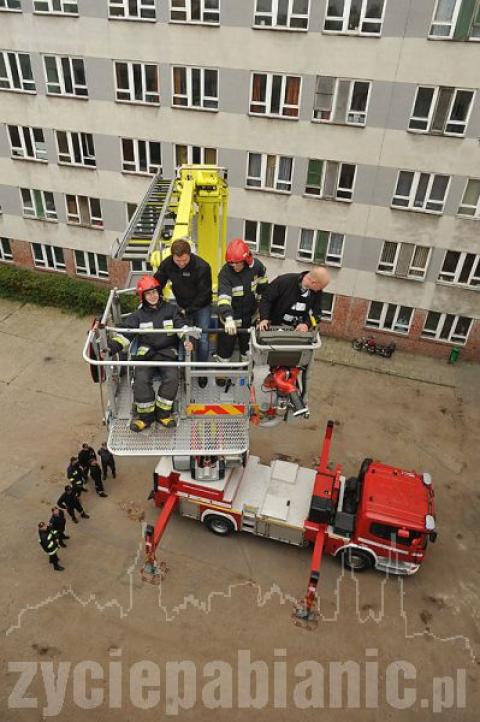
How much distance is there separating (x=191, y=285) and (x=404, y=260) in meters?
12.3

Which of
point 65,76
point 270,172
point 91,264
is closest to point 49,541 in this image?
point 270,172

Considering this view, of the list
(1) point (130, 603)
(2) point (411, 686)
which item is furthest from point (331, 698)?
(1) point (130, 603)

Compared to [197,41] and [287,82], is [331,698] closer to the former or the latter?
[287,82]

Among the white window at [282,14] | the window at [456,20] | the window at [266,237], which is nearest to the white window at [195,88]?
the white window at [282,14]

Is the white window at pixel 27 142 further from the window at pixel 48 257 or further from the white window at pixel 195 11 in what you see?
the white window at pixel 195 11

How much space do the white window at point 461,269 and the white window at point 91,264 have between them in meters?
14.4

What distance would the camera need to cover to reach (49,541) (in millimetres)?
11500

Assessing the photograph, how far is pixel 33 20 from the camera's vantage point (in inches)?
722

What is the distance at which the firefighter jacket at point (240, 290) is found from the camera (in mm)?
9219

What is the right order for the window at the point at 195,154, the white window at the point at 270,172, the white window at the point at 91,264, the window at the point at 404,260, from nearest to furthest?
the white window at the point at 270,172 → the window at the point at 404,260 → the window at the point at 195,154 → the white window at the point at 91,264

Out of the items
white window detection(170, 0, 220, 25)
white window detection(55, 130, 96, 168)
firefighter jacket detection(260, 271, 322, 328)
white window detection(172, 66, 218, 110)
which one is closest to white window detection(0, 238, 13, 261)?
white window detection(55, 130, 96, 168)

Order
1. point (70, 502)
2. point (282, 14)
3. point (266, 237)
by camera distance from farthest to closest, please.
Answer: point (266, 237) < point (282, 14) < point (70, 502)

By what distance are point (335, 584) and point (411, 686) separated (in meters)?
2.54

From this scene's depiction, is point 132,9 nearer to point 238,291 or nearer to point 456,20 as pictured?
point 456,20
